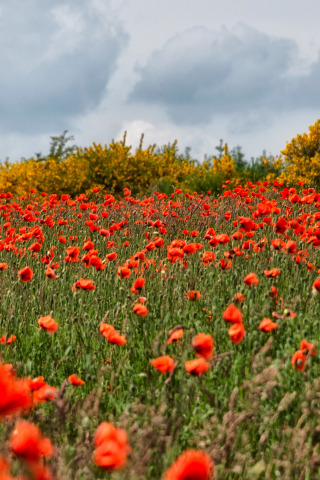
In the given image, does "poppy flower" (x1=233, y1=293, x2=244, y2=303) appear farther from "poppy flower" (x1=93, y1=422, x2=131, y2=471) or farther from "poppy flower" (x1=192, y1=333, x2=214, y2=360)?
"poppy flower" (x1=93, y1=422, x2=131, y2=471)

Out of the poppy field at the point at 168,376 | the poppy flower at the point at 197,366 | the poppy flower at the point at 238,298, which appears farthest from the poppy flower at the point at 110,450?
the poppy flower at the point at 238,298

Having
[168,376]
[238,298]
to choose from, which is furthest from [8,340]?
[238,298]

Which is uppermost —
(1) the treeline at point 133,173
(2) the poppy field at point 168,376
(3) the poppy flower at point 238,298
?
(1) the treeline at point 133,173

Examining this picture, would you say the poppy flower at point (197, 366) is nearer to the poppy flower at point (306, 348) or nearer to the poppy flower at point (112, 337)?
the poppy flower at point (112, 337)

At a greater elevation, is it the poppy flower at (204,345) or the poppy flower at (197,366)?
the poppy flower at (204,345)

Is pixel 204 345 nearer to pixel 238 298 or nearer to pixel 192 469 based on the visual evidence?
pixel 192 469

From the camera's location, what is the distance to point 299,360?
88.4 inches

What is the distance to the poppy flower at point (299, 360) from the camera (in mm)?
2123

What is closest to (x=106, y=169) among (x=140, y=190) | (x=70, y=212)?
(x=140, y=190)

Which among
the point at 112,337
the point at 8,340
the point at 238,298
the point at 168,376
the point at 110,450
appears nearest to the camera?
the point at 110,450

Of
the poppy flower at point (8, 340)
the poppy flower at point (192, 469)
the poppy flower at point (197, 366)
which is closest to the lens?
the poppy flower at point (192, 469)

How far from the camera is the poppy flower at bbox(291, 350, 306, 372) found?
2.12m

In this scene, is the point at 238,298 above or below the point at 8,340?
above

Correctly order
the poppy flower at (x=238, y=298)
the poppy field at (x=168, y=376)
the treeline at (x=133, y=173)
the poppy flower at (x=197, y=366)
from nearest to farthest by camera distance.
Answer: the poppy field at (x=168, y=376), the poppy flower at (x=197, y=366), the poppy flower at (x=238, y=298), the treeline at (x=133, y=173)
